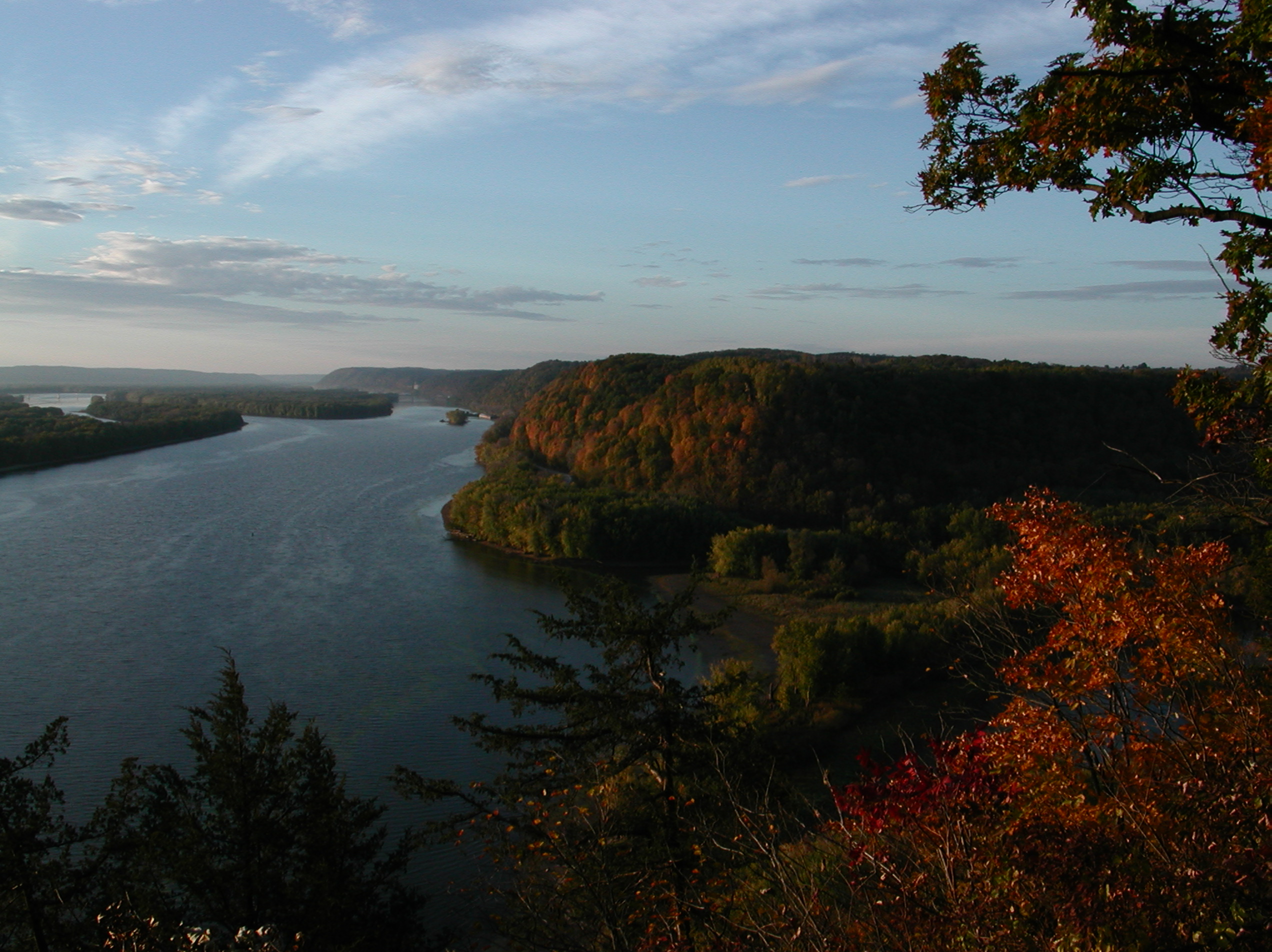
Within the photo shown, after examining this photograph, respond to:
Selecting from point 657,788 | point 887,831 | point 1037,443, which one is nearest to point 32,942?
point 657,788

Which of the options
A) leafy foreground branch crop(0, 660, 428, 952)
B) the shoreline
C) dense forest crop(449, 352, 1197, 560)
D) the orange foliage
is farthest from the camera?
dense forest crop(449, 352, 1197, 560)

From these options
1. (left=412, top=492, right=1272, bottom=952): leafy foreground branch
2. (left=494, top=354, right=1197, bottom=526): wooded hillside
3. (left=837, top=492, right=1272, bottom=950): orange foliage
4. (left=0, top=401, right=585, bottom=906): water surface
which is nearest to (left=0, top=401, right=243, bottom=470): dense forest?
(left=0, top=401, right=585, bottom=906): water surface

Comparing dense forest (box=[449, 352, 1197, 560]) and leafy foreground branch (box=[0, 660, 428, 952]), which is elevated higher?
dense forest (box=[449, 352, 1197, 560])

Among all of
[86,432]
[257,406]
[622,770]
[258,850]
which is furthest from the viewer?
[257,406]

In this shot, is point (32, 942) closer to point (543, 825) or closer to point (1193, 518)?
point (543, 825)

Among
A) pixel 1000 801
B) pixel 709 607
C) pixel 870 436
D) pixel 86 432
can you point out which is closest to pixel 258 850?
pixel 1000 801

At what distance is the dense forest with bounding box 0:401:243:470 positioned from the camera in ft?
151

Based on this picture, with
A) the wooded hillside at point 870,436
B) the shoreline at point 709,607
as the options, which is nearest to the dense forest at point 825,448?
the wooded hillside at point 870,436

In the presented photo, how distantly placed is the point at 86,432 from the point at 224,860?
174 feet

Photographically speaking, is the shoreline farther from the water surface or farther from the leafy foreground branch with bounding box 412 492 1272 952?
the leafy foreground branch with bounding box 412 492 1272 952

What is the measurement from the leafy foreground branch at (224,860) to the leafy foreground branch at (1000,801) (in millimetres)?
1189

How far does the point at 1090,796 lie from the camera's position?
4703mm

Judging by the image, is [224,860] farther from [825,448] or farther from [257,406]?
[257,406]

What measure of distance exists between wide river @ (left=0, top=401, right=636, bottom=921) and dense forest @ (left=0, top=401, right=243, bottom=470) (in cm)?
589
